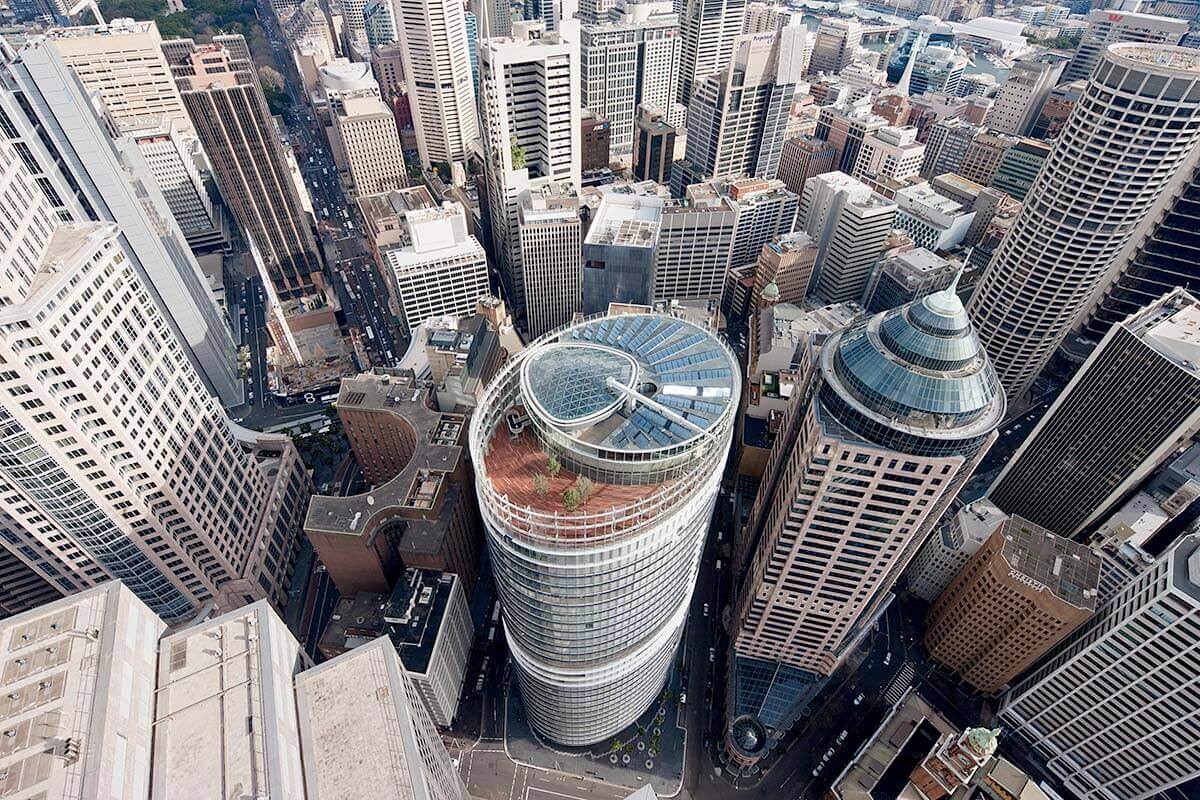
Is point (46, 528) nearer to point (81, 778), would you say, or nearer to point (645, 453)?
point (81, 778)

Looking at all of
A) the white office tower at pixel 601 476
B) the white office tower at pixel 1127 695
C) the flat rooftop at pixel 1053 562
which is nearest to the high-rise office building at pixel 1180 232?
the flat rooftop at pixel 1053 562

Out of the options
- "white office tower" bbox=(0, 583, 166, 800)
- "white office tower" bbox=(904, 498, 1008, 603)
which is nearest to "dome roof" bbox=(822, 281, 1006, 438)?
"white office tower" bbox=(904, 498, 1008, 603)

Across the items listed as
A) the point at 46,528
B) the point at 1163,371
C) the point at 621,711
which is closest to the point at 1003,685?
the point at 1163,371

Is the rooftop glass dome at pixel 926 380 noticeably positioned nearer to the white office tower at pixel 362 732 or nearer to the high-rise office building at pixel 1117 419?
the white office tower at pixel 362 732

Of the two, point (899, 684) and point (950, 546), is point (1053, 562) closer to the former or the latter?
point (950, 546)

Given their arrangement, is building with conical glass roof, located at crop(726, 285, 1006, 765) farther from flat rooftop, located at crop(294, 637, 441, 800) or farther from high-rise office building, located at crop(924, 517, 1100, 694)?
flat rooftop, located at crop(294, 637, 441, 800)

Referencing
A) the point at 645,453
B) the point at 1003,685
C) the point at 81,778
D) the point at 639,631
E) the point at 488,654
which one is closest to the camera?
the point at 81,778

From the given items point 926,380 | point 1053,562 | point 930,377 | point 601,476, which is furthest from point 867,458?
point 1053,562
